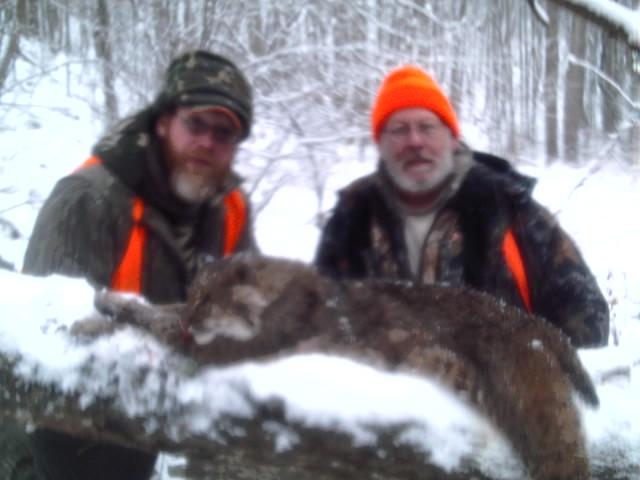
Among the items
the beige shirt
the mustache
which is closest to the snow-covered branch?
the mustache

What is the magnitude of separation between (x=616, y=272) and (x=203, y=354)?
7.71 m

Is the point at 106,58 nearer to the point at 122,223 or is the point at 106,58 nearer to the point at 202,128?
the point at 202,128

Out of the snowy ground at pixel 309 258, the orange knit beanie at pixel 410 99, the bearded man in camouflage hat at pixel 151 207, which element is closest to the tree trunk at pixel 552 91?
the snowy ground at pixel 309 258

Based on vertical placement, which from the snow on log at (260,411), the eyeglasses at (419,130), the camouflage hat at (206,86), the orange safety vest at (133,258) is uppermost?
the camouflage hat at (206,86)

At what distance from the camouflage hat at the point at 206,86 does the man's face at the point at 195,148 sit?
0.05 m

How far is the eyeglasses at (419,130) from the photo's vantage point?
3.00 metres

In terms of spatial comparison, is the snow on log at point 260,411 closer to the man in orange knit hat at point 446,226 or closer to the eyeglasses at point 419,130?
the man in orange knit hat at point 446,226

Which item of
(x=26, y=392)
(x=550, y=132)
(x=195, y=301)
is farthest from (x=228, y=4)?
(x=26, y=392)

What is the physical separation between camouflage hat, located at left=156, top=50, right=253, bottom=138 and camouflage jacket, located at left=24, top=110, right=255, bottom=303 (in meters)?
0.18

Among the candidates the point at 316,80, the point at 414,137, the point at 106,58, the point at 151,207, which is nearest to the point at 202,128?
the point at 151,207

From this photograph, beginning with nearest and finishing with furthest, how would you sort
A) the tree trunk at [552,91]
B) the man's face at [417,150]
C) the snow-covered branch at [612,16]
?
the snow-covered branch at [612,16] < the man's face at [417,150] < the tree trunk at [552,91]

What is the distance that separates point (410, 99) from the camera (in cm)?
302

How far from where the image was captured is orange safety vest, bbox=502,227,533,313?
269 cm

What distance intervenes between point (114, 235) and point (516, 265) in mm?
1663
